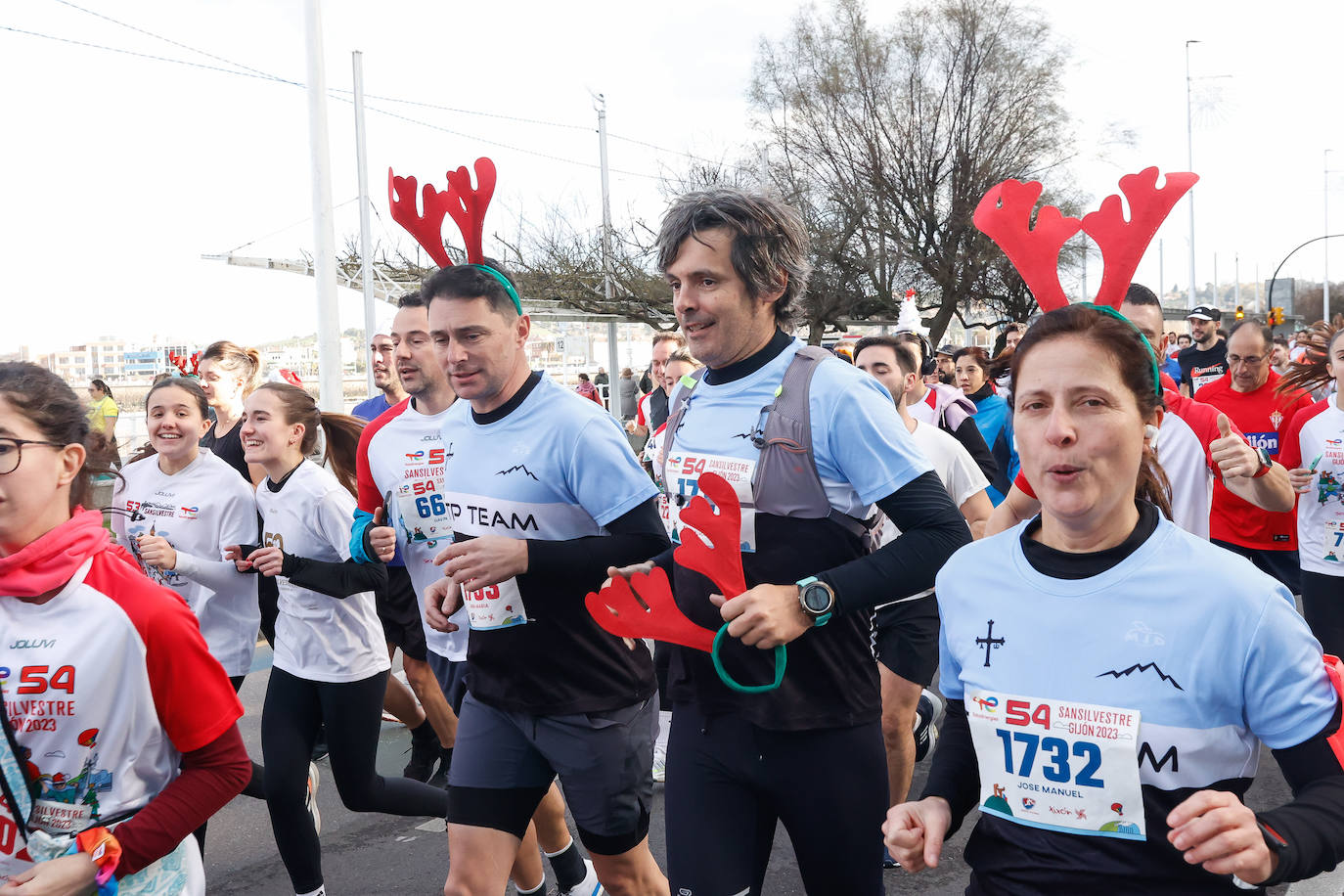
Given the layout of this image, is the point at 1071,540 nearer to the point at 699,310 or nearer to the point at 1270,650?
the point at 1270,650

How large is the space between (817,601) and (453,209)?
182 centimetres

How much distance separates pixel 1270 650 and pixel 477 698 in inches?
83.1

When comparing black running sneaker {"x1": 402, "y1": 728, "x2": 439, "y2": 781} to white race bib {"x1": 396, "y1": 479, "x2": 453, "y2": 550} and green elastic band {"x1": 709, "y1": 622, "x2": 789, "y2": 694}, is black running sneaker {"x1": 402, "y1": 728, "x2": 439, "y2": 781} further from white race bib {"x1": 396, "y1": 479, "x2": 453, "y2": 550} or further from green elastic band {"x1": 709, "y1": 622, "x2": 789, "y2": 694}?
green elastic band {"x1": 709, "y1": 622, "x2": 789, "y2": 694}

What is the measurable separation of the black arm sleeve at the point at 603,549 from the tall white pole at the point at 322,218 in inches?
325

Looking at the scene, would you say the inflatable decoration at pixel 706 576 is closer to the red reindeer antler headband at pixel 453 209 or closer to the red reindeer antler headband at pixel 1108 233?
the red reindeer antler headband at pixel 1108 233

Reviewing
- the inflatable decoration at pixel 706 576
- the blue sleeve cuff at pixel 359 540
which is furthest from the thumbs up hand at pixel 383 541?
the inflatable decoration at pixel 706 576

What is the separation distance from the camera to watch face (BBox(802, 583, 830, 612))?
2.23m

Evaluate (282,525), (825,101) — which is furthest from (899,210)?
(282,525)

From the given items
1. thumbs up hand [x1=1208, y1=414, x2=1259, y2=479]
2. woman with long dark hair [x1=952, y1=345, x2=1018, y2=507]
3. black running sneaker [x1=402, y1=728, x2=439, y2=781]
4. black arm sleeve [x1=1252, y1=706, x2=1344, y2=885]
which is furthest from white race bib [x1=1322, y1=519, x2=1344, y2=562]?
black running sneaker [x1=402, y1=728, x2=439, y2=781]

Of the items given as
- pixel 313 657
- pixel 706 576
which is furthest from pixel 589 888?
pixel 706 576

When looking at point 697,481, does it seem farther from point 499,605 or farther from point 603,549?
point 499,605

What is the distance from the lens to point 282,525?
4254 millimetres

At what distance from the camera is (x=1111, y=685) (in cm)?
163

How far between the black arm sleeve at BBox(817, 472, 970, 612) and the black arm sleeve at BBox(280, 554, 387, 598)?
7.37 feet
